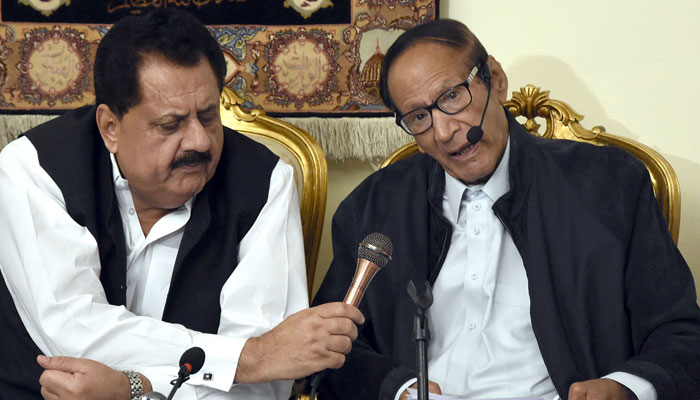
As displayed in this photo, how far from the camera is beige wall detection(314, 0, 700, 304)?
2.71 meters

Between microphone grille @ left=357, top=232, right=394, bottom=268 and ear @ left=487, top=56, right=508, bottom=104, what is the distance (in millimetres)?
755

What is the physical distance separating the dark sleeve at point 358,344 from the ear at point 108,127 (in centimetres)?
65

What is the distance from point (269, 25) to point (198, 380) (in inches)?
53.6

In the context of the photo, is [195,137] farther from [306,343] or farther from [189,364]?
[189,364]

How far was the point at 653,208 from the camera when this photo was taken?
2.10 metres

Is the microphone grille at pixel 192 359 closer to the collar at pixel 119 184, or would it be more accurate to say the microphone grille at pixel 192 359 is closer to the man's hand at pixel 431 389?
the man's hand at pixel 431 389

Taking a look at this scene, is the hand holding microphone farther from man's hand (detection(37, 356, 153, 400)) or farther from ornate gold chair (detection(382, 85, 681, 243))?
ornate gold chair (detection(382, 85, 681, 243))

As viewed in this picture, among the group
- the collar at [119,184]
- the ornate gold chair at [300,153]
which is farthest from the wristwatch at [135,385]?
the ornate gold chair at [300,153]

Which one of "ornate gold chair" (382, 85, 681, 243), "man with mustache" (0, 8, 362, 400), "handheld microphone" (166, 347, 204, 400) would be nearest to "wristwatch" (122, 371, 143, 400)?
"man with mustache" (0, 8, 362, 400)

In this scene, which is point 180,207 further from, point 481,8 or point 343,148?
point 481,8

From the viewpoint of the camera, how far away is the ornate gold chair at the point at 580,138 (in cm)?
233

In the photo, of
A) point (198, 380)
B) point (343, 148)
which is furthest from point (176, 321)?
point (343, 148)

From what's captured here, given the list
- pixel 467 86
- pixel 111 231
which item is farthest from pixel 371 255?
pixel 111 231

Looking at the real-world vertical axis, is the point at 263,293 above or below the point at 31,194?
below
